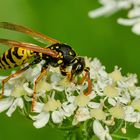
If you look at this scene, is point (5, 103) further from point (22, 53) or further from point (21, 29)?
point (21, 29)

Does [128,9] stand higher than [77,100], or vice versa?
[128,9]

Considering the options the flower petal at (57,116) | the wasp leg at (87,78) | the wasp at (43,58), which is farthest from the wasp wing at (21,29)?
the flower petal at (57,116)

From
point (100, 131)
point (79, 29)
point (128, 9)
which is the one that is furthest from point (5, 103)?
point (79, 29)

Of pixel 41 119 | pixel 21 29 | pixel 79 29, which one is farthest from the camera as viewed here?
pixel 79 29

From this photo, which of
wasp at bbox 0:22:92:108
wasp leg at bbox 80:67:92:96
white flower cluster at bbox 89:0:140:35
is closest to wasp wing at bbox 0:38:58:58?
wasp at bbox 0:22:92:108

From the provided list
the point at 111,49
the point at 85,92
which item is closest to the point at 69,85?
the point at 85,92

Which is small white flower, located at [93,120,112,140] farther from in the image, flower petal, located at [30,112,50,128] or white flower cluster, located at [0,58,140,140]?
flower petal, located at [30,112,50,128]

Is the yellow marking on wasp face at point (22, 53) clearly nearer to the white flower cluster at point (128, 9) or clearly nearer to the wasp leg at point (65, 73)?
the wasp leg at point (65, 73)
